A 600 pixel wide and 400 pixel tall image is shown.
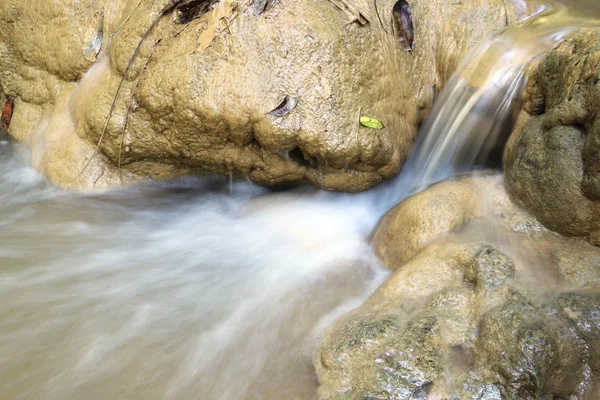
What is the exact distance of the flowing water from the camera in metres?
2.54

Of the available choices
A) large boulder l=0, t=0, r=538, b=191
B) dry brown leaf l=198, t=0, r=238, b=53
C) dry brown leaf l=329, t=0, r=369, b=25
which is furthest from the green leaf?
dry brown leaf l=198, t=0, r=238, b=53

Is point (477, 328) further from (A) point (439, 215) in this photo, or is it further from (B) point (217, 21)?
(B) point (217, 21)

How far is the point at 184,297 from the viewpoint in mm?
3189

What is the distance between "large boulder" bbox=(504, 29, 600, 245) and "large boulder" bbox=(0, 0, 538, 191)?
3.31ft

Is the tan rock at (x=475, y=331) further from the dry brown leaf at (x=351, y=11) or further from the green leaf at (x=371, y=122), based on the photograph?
the dry brown leaf at (x=351, y=11)

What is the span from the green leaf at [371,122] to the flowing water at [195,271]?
0.66 metres

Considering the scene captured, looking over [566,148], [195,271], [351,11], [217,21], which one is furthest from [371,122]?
[195,271]

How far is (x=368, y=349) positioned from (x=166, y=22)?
9.80 ft

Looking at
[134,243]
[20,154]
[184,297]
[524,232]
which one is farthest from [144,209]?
[524,232]

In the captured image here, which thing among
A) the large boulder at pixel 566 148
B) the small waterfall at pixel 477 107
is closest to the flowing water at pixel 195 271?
the small waterfall at pixel 477 107

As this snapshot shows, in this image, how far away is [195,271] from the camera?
3.49 meters

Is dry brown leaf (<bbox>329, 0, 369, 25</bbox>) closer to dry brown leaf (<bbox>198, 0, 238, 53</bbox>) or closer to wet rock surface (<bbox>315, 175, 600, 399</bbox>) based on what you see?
dry brown leaf (<bbox>198, 0, 238, 53</bbox>)

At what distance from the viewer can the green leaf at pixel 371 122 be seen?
139 inches

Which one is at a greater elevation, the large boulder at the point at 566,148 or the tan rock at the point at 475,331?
the large boulder at the point at 566,148
